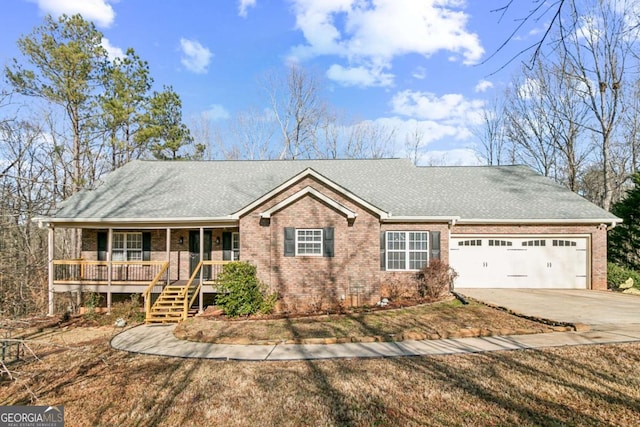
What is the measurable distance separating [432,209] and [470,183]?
4.47 metres

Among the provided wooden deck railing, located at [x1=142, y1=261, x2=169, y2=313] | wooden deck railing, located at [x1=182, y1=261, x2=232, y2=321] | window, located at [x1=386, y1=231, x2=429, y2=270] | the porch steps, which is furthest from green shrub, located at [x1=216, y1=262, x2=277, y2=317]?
window, located at [x1=386, y1=231, x2=429, y2=270]

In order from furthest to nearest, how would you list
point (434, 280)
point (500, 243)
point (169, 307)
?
point (500, 243)
point (434, 280)
point (169, 307)

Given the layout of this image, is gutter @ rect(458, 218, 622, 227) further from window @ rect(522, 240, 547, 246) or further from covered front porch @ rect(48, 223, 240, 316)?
covered front porch @ rect(48, 223, 240, 316)

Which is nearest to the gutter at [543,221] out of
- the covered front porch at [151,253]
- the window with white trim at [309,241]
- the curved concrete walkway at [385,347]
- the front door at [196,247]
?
the window with white trim at [309,241]

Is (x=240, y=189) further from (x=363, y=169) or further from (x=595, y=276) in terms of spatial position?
(x=595, y=276)

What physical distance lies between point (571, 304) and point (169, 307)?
43.4 feet

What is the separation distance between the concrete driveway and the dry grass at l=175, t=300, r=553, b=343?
117 centimetres

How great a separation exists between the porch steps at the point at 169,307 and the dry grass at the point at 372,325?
4.22ft

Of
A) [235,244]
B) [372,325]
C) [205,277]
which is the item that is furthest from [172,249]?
[372,325]

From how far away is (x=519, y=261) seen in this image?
51.9 ft

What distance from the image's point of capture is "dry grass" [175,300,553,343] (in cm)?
889

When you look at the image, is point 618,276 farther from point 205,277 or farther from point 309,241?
point 205,277

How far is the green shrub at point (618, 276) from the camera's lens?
15.5 metres

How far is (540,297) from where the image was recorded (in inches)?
519
